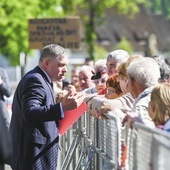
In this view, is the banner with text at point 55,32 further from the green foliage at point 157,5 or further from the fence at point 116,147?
the green foliage at point 157,5

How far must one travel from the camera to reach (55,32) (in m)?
23.2

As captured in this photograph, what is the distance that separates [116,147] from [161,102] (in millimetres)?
756

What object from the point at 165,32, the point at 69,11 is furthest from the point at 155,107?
the point at 165,32

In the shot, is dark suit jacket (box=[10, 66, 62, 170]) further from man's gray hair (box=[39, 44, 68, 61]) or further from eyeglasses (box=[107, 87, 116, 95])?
eyeglasses (box=[107, 87, 116, 95])

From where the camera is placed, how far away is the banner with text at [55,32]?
22.9 m

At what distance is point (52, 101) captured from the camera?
29.2ft

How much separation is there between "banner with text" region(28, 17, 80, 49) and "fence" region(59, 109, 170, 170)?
1172 centimetres

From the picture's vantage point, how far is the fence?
246 inches

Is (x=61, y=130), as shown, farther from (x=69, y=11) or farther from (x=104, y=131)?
(x=69, y=11)

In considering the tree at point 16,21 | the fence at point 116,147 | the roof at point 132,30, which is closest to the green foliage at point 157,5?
→ the roof at point 132,30

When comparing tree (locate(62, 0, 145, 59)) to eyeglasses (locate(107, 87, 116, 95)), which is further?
tree (locate(62, 0, 145, 59))

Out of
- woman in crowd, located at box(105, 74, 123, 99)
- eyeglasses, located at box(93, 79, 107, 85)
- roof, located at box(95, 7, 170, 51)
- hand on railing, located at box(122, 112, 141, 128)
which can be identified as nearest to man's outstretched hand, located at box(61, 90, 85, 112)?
hand on railing, located at box(122, 112, 141, 128)

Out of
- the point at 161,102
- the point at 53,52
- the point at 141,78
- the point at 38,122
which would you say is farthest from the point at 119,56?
the point at 161,102

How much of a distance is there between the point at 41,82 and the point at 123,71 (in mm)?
793
